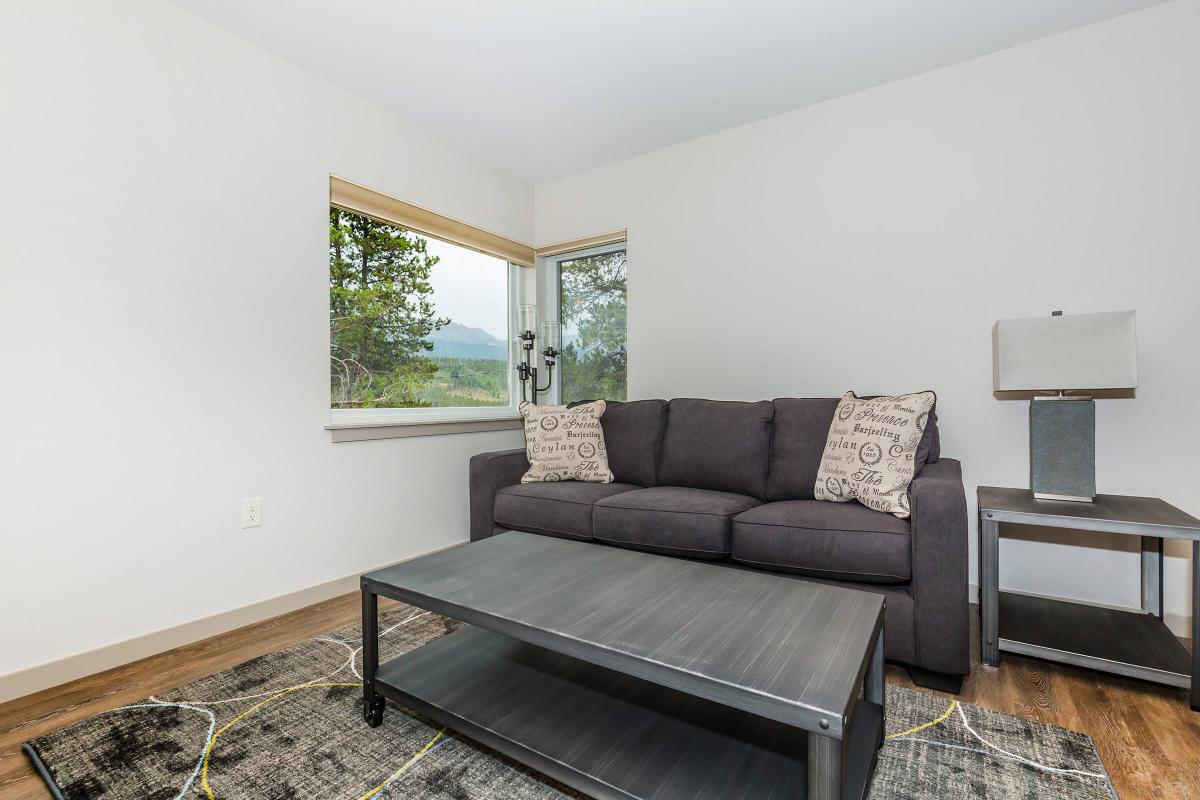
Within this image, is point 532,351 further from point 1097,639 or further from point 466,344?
point 1097,639

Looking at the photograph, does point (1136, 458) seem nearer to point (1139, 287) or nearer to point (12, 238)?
point (1139, 287)

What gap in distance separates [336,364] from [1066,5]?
3.44 metres

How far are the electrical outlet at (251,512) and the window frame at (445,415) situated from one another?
1.42 ft

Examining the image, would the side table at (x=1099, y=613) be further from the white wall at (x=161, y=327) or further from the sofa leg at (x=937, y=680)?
the white wall at (x=161, y=327)

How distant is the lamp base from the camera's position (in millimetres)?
2041

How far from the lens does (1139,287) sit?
2215 mm

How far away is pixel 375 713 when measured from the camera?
5.08 feet

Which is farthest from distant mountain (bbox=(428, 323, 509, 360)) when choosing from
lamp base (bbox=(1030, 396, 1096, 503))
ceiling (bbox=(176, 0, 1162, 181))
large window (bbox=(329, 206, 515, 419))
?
lamp base (bbox=(1030, 396, 1096, 503))

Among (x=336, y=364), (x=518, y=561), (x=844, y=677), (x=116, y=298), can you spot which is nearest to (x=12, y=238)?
(x=116, y=298)

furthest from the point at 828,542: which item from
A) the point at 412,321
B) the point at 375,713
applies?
the point at 412,321

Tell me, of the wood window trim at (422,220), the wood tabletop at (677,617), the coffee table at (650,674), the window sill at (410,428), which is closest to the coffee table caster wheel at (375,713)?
the coffee table at (650,674)

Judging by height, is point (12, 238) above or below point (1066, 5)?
below

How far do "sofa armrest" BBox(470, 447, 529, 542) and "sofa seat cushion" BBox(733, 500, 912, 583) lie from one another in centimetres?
124

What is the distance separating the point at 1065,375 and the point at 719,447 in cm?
134
